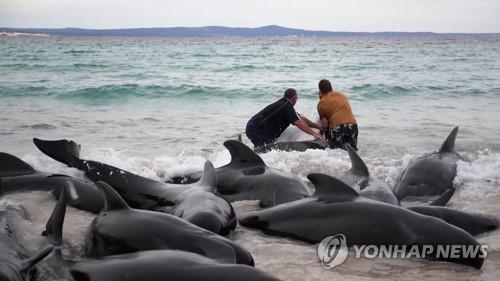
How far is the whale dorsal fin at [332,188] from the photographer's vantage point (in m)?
5.41

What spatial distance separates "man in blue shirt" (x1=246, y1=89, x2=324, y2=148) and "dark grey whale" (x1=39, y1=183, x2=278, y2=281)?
7684mm

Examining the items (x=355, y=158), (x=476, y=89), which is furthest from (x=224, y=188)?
(x=476, y=89)

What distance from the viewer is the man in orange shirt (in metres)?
11.6

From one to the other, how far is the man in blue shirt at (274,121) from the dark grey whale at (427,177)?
10.6ft

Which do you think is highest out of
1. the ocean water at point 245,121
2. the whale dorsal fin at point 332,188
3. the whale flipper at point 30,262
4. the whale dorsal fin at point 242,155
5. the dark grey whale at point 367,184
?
the whale dorsal fin at point 332,188

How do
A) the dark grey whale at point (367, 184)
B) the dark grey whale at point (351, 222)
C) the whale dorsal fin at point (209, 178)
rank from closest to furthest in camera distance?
the dark grey whale at point (351, 222) < the whale dorsal fin at point (209, 178) < the dark grey whale at point (367, 184)

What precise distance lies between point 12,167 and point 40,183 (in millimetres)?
506

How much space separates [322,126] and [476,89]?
1657cm

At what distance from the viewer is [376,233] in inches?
198

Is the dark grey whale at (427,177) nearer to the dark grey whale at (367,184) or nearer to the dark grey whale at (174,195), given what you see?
the dark grey whale at (367,184)

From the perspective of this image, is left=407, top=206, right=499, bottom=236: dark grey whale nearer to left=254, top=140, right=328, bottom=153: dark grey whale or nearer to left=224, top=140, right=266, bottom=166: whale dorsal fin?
left=224, top=140, right=266, bottom=166: whale dorsal fin

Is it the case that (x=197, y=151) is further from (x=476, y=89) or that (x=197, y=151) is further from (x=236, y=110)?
(x=476, y=89)

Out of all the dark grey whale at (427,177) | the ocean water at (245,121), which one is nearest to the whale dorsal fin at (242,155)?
the ocean water at (245,121)

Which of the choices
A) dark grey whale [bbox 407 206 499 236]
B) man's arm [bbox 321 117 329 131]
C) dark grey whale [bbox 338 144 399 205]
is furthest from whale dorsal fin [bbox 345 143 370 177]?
man's arm [bbox 321 117 329 131]
